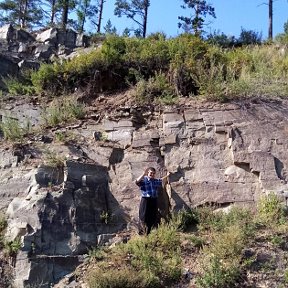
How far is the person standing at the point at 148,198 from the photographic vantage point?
8.93 meters

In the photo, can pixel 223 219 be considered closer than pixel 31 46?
Yes

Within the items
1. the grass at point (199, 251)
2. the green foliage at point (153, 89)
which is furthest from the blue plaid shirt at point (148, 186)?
the green foliage at point (153, 89)

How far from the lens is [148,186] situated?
30.1ft

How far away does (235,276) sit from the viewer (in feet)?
23.3

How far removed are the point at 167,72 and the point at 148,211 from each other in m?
4.32

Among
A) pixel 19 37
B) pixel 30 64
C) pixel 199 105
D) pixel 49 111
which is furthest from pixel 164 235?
pixel 19 37

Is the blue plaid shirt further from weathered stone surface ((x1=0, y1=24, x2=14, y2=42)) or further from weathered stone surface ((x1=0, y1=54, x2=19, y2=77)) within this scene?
weathered stone surface ((x1=0, y1=24, x2=14, y2=42))

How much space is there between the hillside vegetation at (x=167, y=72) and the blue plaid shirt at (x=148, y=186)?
239cm

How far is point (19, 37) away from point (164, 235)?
1132cm

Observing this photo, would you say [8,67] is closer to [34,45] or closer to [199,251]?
[34,45]

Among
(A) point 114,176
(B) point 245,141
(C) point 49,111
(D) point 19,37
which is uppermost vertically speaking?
(D) point 19,37

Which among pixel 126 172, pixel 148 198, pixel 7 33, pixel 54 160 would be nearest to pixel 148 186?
pixel 148 198

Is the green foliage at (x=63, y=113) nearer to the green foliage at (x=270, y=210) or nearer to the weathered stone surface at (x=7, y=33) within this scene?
the green foliage at (x=270, y=210)

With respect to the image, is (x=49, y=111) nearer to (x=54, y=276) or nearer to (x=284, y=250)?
(x=54, y=276)
